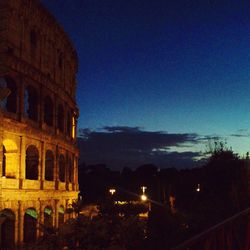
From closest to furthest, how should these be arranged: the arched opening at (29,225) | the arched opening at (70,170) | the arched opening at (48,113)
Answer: the arched opening at (29,225) < the arched opening at (48,113) < the arched opening at (70,170)

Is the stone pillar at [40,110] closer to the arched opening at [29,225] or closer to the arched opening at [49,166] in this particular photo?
the arched opening at [49,166]

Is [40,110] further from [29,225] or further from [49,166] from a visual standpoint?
[29,225]

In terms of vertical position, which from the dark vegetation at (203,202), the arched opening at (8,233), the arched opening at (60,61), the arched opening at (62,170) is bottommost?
the arched opening at (8,233)

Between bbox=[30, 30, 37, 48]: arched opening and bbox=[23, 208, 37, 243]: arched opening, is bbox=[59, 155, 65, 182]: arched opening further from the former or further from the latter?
bbox=[30, 30, 37, 48]: arched opening

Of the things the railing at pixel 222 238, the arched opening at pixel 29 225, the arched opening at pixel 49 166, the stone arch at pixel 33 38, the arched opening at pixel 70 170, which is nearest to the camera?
the railing at pixel 222 238

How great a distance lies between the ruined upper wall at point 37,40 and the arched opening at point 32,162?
378 centimetres

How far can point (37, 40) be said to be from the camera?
25266mm

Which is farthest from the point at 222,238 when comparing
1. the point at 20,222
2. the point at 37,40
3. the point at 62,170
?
the point at 62,170

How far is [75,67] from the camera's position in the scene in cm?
3341

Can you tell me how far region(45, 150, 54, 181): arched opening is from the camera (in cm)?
2686

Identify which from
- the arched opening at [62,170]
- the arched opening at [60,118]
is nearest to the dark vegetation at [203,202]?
the arched opening at [62,170]

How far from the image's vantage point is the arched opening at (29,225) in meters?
23.8

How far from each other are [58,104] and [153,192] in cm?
3993

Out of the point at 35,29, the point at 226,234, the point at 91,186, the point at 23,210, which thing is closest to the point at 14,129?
the point at 23,210
